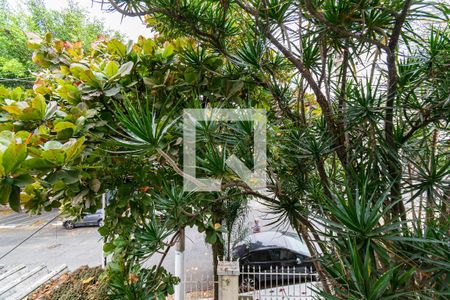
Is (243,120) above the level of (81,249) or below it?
above

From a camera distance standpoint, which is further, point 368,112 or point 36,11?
point 36,11

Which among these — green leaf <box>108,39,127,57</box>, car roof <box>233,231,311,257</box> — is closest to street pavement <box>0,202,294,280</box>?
car roof <box>233,231,311,257</box>

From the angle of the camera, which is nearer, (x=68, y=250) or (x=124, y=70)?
(x=124, y=70)

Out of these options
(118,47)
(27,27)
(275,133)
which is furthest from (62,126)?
(27,27)

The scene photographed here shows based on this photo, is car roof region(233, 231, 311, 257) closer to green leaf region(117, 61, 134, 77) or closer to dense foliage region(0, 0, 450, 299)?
dense foliage region(0, 0, 450, 299)

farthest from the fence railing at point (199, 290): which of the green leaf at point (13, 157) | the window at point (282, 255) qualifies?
the green leaf at point (13, 157)

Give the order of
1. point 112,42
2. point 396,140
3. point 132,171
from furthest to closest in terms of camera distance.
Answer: point 112,42 < point 132,171 < point 396,140

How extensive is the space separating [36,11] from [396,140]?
1068cm

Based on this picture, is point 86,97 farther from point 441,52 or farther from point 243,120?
point 441,52

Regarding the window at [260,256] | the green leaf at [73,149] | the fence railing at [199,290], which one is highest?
the green leaf at [73,149]

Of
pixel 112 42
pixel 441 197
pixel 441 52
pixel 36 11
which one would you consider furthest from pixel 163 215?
pixel 36 11

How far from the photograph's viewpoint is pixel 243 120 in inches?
49.3

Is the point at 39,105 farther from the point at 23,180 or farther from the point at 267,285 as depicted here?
the point at 267,285

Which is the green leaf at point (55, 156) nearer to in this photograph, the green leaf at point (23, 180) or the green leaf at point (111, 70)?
the green leaf at point (23, 180)
